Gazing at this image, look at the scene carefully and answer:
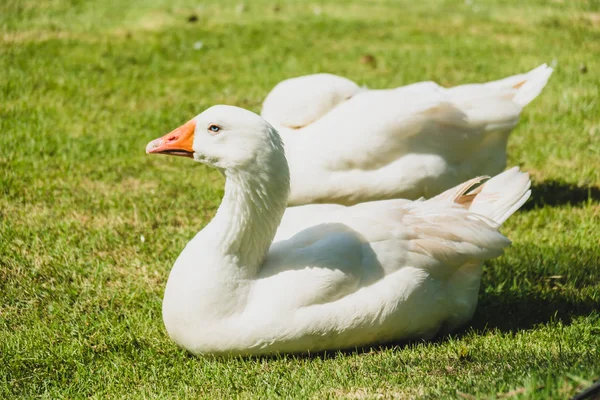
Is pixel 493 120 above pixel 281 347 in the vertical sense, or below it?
above

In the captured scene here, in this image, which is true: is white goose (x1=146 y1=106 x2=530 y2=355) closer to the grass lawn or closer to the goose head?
the goose head

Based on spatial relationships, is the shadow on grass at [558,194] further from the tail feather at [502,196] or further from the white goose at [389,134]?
the tail feather at [502,196]

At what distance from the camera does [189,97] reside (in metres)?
8.95

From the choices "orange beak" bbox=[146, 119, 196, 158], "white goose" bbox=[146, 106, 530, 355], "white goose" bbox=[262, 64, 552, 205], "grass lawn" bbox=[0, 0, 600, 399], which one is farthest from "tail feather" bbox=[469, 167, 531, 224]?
"orange beak" bbox=[146, 119, 196, 158]

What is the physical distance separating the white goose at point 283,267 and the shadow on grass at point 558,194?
2.32 metres

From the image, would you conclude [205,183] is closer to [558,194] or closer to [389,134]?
[389,134]

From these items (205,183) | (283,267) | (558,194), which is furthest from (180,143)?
(558,194)

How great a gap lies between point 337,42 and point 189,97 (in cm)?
325

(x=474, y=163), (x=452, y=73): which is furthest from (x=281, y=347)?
(x=452, y=73)

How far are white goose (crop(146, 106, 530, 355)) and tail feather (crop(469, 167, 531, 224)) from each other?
23cm

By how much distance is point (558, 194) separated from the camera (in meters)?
6.73

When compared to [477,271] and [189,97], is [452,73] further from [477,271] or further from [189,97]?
[477,271]

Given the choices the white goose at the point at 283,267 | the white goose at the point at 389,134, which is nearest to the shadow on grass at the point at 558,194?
the white goose at the point at 389,134

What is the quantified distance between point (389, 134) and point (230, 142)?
78.6 inches
